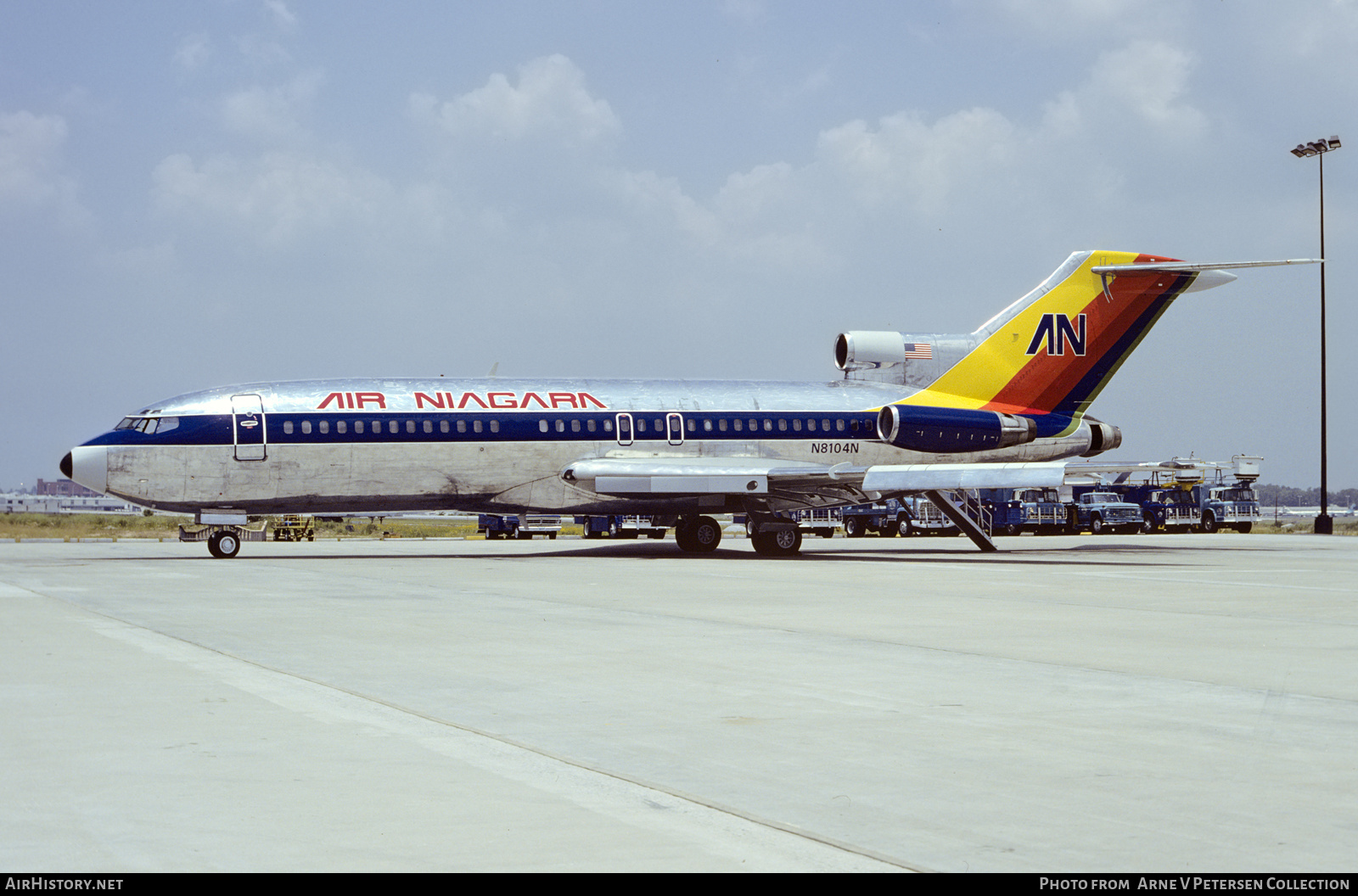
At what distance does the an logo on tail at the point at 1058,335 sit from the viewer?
37344mm

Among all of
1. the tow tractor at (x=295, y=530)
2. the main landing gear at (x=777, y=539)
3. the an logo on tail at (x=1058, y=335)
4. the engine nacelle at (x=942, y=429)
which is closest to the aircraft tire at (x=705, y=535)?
the main landing gear at (x=777, y=539)

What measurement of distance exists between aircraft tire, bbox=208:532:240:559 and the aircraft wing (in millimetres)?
8186

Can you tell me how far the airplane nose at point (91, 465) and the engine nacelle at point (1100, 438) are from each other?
1007 inches

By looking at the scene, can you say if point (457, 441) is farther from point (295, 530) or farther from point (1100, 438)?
point (295, 530)

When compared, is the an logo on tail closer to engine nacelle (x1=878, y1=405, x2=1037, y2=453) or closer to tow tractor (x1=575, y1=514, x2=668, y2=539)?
engine nacelle (x1=878, y1=405, x2=1037, y2=453)

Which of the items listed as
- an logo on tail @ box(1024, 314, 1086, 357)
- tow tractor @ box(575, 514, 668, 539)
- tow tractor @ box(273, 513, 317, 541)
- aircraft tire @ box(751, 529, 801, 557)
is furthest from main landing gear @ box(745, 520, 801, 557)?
tow tractor @ box(273, 513, 317, 541)

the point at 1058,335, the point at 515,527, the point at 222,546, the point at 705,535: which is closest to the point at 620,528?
the point at 515,527

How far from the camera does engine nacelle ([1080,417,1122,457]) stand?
38.0m

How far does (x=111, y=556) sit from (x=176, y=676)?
26.9 metres

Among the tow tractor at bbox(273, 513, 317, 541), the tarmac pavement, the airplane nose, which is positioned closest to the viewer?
the tarmac pavement

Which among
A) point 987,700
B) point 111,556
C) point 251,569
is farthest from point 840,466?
point 987,700

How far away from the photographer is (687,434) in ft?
114

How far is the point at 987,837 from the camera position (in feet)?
19.0
